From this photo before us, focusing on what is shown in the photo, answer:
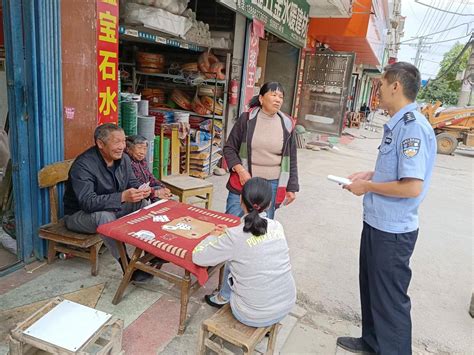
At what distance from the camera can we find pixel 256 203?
189cm

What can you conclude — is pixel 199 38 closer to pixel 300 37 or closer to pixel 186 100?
pixel 186 100

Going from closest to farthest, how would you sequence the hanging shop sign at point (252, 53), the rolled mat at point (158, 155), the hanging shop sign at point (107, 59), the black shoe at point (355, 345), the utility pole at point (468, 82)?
the black shoe at point (355, 345), the hanging shop sign at point (107, 59), the rolled mat at point (158, 155), the hanging shop sign at point (252, 53), the utility pole at point (468, 82)

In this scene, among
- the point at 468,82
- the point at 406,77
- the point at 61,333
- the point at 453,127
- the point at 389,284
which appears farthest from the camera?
the point at 468,82

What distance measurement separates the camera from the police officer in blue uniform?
1.84m

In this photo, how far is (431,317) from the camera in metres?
2.88

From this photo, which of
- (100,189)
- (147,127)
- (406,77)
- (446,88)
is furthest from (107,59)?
(446,88)

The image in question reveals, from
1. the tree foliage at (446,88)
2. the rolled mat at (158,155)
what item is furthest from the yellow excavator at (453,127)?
the tree foliage at (446,88)

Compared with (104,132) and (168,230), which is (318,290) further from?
(104,132)

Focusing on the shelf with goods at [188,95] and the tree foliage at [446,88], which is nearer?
the shelf with goods at [188,95]

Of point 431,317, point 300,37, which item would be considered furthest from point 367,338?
point 300,37

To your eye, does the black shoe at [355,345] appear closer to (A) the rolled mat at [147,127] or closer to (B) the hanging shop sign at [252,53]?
(A) the rolled mat at [147,127]

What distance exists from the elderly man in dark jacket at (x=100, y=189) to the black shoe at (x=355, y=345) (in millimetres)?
1435

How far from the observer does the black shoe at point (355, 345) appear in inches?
93.0

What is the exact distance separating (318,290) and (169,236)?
1.45 metres
